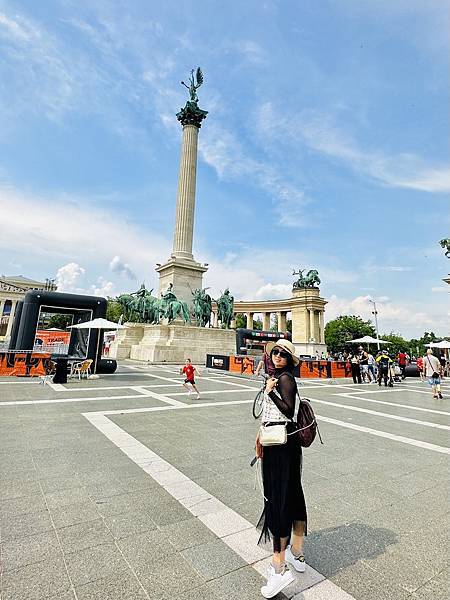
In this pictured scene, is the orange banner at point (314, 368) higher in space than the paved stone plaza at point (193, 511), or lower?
higher

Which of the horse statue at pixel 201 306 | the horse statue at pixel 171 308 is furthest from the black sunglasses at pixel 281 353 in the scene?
the horse statue at pixel 201 306

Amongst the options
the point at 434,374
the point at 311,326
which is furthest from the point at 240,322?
the point at 434,374

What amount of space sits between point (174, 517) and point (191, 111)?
44.9m

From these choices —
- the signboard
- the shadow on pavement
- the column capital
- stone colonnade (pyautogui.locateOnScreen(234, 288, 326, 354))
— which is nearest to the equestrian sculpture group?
the signboard

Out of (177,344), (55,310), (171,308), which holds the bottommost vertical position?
(177,344)

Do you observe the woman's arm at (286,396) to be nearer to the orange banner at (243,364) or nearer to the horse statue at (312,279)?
the orange banner at (243,364)

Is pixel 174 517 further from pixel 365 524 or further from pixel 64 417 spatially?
pixel 64 417

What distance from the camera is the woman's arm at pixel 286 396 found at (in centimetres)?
262

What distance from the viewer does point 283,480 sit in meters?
2.56

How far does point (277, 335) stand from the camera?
1313 inches

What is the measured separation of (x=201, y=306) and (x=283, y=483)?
3164cm

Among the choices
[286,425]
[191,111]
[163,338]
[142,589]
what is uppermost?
[191,111]

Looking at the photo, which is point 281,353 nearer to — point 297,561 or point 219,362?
point 297,561

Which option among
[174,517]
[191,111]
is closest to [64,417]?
[174,517]
